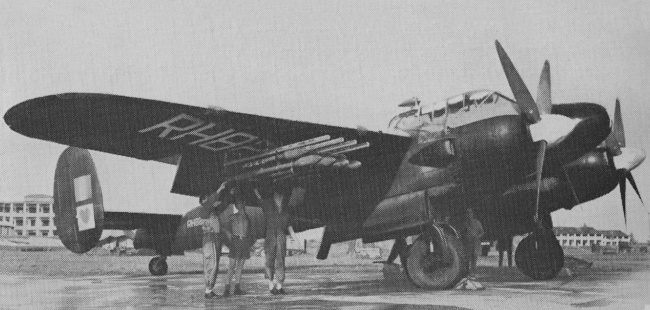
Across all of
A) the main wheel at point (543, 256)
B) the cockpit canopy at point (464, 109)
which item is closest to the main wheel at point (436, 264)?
the cockpit canopy at point (464, 109)

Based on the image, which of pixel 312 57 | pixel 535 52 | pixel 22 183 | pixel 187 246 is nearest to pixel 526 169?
pixel 535 52

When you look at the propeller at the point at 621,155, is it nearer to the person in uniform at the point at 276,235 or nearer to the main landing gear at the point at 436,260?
the main landing gear at the point at 436,260

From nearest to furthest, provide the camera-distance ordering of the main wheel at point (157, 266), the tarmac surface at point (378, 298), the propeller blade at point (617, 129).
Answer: the tarmac surface at point (378, 298)
the propeller blade at point (617, 129)
the main wheel at point (157, 266)

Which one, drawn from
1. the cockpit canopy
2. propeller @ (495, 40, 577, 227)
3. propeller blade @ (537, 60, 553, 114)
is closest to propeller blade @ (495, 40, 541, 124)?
propeller @ (495, 40, 577, 227)

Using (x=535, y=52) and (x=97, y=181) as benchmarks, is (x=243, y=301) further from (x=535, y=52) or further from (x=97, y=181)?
(x=97, y=181)

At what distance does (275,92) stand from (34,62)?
3.39 metres

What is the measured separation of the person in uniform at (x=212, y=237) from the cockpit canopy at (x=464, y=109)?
3.25 meters

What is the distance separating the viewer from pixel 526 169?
8.62 m

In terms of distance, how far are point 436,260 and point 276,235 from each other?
2.38 metres

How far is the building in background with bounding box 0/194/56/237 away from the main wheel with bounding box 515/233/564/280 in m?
8.83

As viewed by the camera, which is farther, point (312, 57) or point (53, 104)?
point (312, 57)

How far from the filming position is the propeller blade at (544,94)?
8.66 m

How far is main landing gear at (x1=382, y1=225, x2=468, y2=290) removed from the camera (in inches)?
337

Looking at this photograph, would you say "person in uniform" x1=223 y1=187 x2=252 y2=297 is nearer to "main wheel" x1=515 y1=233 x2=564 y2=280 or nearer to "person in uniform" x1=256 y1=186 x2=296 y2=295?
"person in uniform" x1=256 y1=186 x2=296 y2=295
